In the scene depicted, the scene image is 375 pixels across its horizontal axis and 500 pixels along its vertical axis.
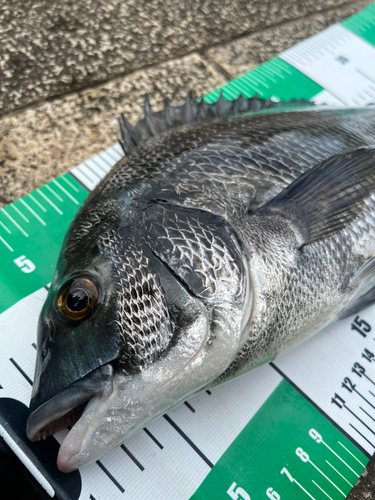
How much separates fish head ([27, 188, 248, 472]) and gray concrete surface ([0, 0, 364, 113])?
1.41m

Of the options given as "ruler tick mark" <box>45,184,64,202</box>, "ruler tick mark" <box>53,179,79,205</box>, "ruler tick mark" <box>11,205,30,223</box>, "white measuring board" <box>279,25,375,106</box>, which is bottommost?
"ruler tick mark" <box>11,205,30,223</box>

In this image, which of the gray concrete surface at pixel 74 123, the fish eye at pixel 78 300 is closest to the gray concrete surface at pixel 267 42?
the gray concrete surface at pixel 74 123

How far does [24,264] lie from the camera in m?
1.69

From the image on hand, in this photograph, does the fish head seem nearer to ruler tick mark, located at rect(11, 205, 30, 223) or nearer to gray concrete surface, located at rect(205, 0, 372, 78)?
ruler tick mark, located at rect(11, 205, 30, 223)

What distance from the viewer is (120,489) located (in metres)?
1.29

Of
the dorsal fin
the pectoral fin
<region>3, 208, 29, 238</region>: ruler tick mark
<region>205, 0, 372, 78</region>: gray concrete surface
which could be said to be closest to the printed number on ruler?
the pectoral fin

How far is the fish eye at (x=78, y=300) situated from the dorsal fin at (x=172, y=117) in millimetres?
702

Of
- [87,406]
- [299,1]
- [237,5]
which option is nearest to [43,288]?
[87,406]

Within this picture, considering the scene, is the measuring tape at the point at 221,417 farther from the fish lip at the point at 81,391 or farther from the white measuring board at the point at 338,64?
the white measuring board at the point at 338,64

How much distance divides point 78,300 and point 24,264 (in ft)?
2.49

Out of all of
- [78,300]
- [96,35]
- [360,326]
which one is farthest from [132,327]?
[96,35]

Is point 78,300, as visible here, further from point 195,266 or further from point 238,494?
point 238,494

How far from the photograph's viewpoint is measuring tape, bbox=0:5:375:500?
1.33 metres

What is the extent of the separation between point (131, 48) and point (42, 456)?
7.18 feet
